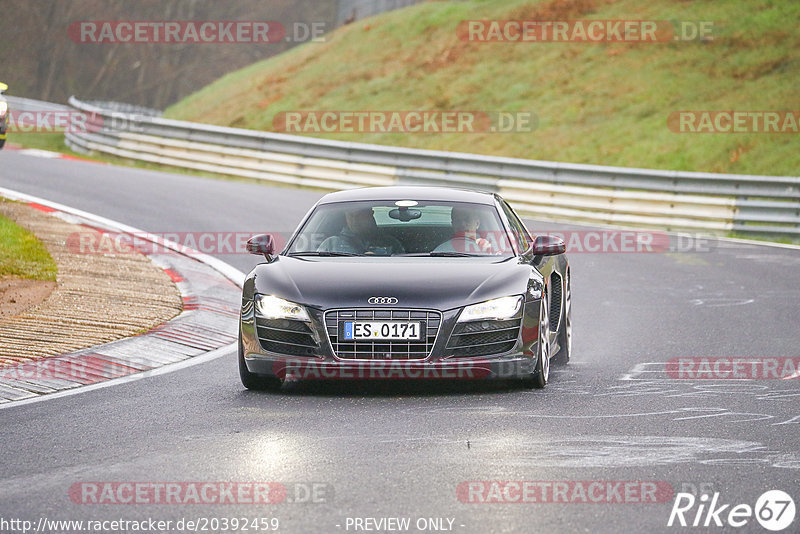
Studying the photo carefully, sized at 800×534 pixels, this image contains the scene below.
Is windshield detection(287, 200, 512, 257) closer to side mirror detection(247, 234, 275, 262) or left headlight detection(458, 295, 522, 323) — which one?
side mirror detection(247, 234, 275, 262)

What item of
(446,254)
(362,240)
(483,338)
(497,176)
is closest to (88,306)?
(362,240)

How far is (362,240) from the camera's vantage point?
960cm

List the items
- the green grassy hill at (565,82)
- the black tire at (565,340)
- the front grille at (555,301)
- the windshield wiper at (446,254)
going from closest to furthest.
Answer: the windshield wiper at (446,254), the front grille at (555,301), the black tire at (565,340), the green grassy hill at (565,82)

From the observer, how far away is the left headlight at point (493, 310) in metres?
8.47

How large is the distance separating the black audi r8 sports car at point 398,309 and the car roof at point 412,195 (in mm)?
451

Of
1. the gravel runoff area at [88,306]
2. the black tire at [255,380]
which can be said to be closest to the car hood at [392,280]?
the black tire at [255,380]

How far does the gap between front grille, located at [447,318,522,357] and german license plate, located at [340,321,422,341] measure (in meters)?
0.24

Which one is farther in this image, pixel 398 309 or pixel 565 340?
pixel 565 340

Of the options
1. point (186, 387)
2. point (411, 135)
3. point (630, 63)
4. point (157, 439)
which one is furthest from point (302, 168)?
point (157, 439)

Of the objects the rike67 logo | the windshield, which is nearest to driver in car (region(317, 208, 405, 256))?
the windshield

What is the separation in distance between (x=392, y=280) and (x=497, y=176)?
1640 centimetres

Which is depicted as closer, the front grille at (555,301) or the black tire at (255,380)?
the black tire at (255,380)

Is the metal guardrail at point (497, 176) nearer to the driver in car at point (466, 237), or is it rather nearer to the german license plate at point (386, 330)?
the driver in car at point (466, 237)

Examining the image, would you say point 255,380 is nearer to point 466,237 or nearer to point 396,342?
point 396,342
